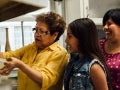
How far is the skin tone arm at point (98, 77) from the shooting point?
3.49 feet

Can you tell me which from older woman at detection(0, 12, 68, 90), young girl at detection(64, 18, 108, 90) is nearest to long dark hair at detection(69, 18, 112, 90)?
young girl at detection(64, 18, 108, 90)

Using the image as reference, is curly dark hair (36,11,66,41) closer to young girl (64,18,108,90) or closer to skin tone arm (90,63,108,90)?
young girl (64,18,108,90)

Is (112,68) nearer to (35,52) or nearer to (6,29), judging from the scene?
A: (35,52)

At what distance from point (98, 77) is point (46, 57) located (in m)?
0.25

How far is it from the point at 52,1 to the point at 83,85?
3.13ft

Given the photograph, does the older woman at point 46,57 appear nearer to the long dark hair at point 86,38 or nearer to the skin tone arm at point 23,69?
the skin tone arm at point 23,69

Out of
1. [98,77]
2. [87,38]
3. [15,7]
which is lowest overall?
[98,77]

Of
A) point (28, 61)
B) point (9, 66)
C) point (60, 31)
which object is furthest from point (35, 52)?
point (9, 66)

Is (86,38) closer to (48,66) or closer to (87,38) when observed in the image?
(87,38)

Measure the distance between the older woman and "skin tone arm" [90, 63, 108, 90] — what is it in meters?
0.17

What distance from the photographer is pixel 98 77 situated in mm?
1062

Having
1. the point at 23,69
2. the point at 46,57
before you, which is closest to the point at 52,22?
the point at 46,57

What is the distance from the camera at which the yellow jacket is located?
3.63ft

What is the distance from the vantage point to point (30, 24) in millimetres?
1886
